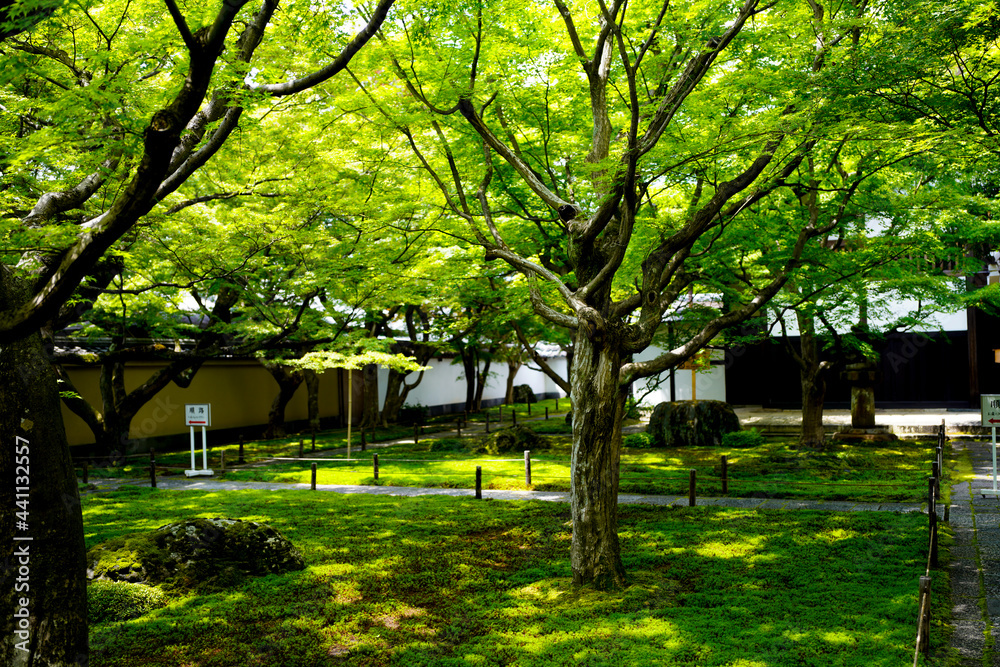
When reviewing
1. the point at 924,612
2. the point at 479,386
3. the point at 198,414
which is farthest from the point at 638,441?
the point at 479,386

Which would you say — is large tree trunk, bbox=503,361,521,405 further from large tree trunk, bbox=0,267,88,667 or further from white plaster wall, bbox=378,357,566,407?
large tree trunk, bbox=0,267,88,667

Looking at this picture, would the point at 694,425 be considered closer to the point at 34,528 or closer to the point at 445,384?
the point at 445,384

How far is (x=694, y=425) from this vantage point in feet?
81.4

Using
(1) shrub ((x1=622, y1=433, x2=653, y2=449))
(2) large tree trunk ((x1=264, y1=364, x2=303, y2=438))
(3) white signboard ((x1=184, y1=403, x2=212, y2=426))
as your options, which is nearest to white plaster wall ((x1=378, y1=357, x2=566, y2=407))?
(2) large tree trunk ((x1=264, y1=364, x2=303, y2=438))

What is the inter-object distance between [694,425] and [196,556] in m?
18.9

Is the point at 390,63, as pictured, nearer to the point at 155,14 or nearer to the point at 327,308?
the point at 155,14

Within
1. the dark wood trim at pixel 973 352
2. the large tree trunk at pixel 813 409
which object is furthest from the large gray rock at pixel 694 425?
the dark wood trim at pixel 973 352

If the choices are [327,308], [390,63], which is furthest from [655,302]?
[327,308]

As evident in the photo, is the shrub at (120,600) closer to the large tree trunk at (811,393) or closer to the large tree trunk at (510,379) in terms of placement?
the large tree trunk at (811,393)

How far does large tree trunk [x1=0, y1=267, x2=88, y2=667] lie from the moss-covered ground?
3.14ft

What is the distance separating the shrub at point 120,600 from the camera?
811 centimetres

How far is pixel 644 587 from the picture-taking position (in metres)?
8.95

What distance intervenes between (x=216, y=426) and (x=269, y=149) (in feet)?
47.3

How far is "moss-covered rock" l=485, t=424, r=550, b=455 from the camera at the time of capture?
22.9 metres
